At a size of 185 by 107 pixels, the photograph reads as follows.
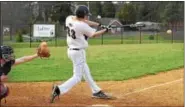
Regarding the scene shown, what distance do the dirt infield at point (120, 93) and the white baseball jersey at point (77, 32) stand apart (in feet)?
3.44

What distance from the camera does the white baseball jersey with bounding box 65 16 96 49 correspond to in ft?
24.5

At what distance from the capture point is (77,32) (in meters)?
7.54

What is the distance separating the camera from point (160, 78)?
11.2m

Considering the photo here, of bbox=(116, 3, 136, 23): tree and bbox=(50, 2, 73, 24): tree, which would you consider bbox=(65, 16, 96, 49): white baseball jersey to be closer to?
bbox=(50, 2, 73, 24): tree

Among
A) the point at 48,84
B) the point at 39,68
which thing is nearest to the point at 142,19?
the point at 39,68

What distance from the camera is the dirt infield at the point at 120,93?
736 cm

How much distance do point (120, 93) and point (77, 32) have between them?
1.83 meters

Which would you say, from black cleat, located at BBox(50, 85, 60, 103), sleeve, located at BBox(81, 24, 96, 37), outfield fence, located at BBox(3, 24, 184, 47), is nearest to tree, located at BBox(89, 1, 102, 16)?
outfield fence, located at BBox(3, 24, 184, 47)

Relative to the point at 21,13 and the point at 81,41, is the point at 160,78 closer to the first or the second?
the point at 81,41

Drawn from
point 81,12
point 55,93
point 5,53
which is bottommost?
point 55,93

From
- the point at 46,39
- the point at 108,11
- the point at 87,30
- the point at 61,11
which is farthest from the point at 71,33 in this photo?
the point at 108,11

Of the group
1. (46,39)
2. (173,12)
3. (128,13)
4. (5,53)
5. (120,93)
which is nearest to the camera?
(5,53)

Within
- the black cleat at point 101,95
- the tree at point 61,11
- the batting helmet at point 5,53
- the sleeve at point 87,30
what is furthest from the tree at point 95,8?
the batting helmet at point 5,53

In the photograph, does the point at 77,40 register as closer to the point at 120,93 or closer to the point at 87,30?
the point at 87,30
